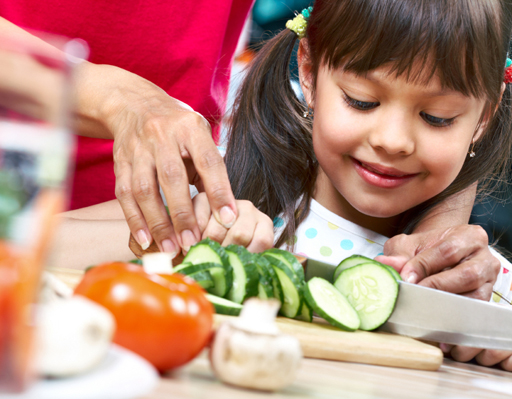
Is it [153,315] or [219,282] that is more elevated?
[153,315]

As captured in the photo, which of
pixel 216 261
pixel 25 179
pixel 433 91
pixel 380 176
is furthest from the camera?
pixel 380 176

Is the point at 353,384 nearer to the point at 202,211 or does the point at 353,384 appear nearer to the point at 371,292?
the point at 371,292

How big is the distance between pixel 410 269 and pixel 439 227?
661mm

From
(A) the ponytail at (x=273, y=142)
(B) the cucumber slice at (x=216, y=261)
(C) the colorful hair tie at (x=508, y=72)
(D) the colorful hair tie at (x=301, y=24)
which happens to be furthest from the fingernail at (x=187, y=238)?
(C) the colorful hair tie at (x=508, y=72)

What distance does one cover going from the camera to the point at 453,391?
2.45 feet

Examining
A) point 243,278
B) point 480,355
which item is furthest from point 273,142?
point 243,278

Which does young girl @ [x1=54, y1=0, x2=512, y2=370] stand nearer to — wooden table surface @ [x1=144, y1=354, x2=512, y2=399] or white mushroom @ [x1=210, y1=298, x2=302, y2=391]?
wooden table surface @ [x1=144, y1=354, x2=512, y2=399]

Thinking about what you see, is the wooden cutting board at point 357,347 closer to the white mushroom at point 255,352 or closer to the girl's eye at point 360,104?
the white mushroom at point 255,352

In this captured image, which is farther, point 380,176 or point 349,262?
point 380,176

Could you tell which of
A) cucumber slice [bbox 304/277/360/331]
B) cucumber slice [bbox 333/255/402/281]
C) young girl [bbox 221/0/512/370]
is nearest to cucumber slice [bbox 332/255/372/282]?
cucumber slice [bbox 333/255/402/281]

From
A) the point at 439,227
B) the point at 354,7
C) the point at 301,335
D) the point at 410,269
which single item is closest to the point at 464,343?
the point at 410,269

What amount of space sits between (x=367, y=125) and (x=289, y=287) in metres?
0.80

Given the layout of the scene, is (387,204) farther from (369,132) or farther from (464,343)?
(464,343)

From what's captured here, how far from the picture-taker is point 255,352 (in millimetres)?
475
